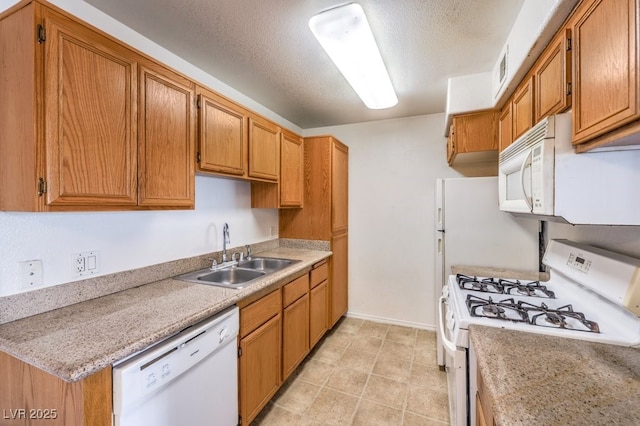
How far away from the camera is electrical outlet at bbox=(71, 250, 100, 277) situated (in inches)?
51.9

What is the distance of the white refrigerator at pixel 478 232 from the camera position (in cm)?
208

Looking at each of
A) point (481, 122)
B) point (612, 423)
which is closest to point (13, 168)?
point (612, 423)

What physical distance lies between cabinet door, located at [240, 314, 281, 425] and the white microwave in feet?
5.32

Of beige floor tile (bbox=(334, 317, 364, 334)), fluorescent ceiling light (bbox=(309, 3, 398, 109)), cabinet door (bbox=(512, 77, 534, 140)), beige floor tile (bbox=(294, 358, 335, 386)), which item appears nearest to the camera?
fluorescent ceiling light (bbox=(309, 3, 398, 109))

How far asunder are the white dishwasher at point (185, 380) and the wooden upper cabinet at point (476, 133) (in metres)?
2.05

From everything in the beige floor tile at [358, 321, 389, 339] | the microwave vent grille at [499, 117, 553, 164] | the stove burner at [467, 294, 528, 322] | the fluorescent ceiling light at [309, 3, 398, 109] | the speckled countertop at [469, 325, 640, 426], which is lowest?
the beige floor tile at [358, 321, 389, 339]

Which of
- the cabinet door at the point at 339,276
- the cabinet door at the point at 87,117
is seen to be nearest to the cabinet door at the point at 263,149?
the cabinet door at the point at 87,117

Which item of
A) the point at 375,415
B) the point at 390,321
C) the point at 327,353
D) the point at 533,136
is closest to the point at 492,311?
the point at 533,136

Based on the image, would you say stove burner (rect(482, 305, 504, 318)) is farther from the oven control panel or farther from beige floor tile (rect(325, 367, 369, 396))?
beige floor tile (rect(325, 367, 369, 396))

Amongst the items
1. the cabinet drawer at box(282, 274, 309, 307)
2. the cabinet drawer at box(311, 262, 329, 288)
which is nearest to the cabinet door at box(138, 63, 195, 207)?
the cabinet drawer at box(282, 274, 309, 307)

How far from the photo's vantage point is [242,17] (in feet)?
4.86

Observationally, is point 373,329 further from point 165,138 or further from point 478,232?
point 165,138

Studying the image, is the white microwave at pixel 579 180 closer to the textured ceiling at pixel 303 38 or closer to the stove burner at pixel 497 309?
the stove burner at pixel 497 309

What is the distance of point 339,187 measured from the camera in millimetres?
3035
